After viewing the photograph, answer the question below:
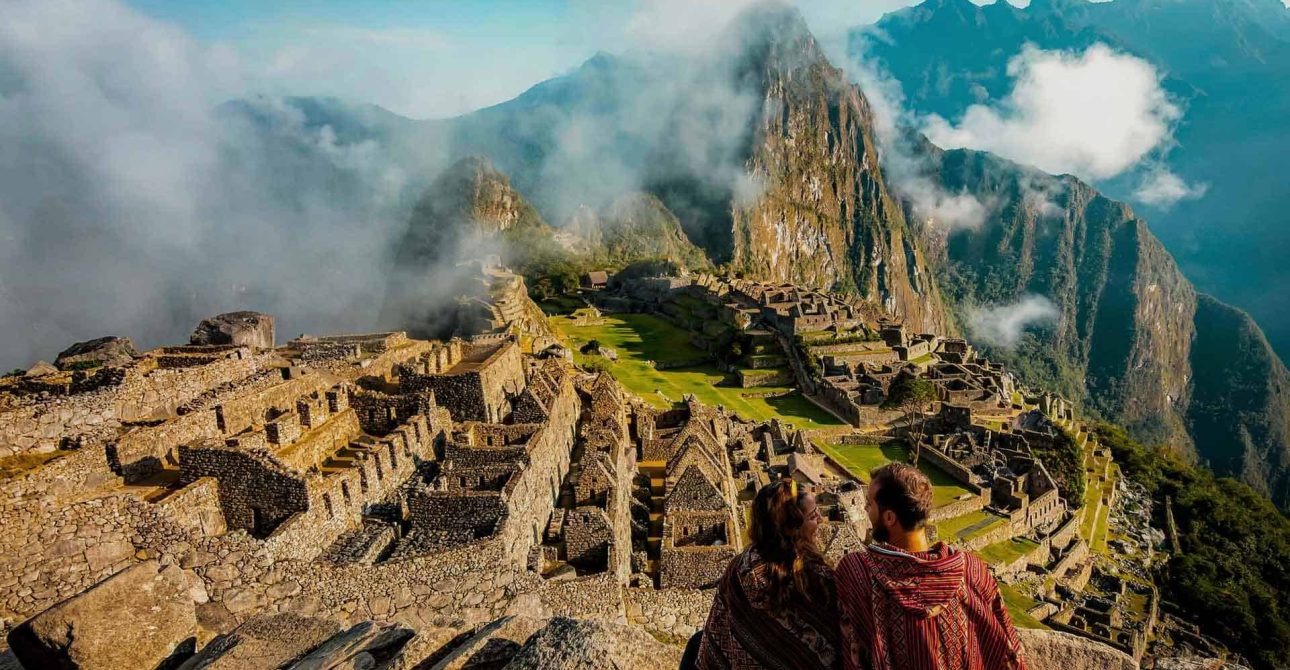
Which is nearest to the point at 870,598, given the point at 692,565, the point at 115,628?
the point at 115,628

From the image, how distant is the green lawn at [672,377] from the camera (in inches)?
1746

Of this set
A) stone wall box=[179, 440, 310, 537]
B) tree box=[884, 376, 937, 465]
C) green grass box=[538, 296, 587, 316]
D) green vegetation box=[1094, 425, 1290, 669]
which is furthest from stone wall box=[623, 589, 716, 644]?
green grass box=[538, 296, 587, 316]

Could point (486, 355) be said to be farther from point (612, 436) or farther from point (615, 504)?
point (615, 504)

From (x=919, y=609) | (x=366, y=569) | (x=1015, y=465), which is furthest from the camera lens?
(x=1015, y=465)

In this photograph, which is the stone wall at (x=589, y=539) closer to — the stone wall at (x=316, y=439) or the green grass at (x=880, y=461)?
the stone wall at (x=316, y=439)

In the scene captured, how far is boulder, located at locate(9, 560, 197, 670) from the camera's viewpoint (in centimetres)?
614

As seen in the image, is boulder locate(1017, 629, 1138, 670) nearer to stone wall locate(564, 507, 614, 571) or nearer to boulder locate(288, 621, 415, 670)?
boulder locate(288, 621, 415, 670)

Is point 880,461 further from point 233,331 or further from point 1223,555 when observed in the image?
point 233,331

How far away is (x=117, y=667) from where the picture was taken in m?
6.42

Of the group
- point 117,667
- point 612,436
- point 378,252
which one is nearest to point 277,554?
point 117,667

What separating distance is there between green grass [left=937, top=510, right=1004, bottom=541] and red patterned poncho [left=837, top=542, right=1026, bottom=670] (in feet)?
89.1

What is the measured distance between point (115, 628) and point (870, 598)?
23.2 feet

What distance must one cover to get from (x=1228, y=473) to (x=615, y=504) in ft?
589

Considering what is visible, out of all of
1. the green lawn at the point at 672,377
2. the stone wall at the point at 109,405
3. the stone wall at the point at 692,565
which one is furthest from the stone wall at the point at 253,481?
the green lawn at the point at 672,377
